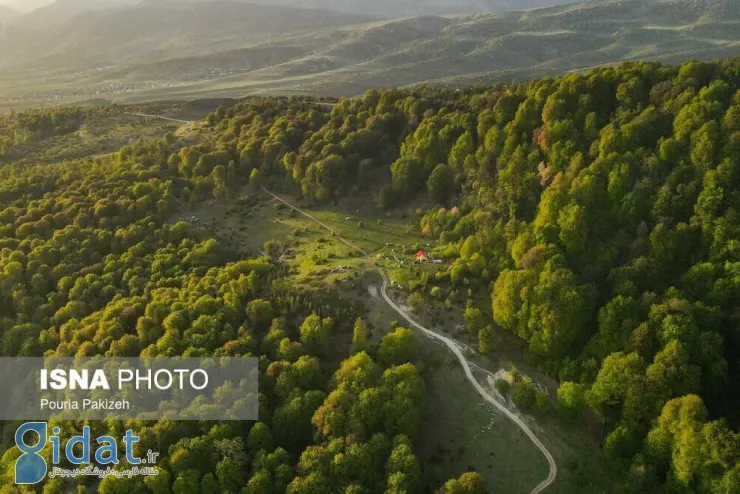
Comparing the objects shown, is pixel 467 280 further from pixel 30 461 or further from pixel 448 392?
pixel 30 461

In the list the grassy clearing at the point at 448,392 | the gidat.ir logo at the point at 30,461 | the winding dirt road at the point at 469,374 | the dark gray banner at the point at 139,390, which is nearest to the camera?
the winding dirt road at the point at 469,374

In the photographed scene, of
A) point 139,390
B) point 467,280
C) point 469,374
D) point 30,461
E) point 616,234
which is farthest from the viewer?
point 467,280

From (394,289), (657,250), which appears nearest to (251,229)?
(394,289)

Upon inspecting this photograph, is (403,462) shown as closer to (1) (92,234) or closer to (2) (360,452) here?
(2) (360,452)

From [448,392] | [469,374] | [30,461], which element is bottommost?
[448,392]

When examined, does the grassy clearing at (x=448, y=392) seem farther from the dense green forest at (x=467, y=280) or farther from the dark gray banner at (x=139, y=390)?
the dark gray banner at (x=139, y=390)

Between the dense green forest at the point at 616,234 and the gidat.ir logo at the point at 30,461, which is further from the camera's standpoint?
the gidat.ir logo at the point at 30,461

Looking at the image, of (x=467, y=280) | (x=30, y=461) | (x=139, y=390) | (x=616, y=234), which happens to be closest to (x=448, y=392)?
(x=467, y=280)

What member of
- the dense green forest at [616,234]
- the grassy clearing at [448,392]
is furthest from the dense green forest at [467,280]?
the grassy clearing at [448,392]
